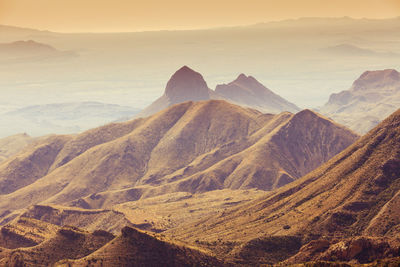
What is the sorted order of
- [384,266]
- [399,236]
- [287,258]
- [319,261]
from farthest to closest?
[287,258], [399,236], [319,261], [384,266]

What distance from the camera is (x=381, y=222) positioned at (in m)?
198

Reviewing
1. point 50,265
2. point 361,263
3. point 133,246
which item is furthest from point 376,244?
point 50,265

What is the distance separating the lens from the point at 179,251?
189 m

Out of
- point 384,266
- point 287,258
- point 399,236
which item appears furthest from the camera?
point 287,258

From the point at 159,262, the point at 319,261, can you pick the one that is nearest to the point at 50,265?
the point at 159,262

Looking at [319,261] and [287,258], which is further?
[287,258]

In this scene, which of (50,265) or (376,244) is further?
(50,265)

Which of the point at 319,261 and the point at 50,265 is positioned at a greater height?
the point at 319,261

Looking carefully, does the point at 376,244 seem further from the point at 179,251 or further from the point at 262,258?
the point at 179,251

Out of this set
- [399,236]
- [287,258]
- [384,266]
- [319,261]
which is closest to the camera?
[384,266]

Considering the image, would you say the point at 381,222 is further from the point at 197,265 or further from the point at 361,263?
the point at 197,265

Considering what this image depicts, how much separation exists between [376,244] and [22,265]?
330ft

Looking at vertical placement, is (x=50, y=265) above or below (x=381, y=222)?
below

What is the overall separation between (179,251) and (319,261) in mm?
44060
